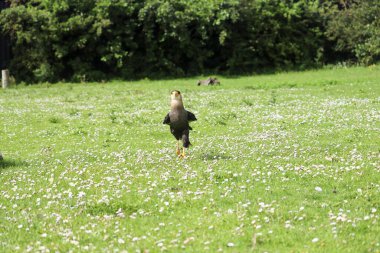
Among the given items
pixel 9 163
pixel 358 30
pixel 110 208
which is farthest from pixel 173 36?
pixel 110 208

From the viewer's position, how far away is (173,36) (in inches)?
1801

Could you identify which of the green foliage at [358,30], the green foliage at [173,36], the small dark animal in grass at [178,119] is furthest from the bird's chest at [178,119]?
the green foliage at [358,30]

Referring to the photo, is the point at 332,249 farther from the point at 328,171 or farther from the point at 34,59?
the point at 34,59

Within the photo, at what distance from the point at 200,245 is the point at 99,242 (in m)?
1.41

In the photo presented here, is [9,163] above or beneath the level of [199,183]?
beneath

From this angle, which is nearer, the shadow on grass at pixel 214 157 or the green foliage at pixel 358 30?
the shadow on grass at pixel 214 157

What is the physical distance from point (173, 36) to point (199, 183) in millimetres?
36280

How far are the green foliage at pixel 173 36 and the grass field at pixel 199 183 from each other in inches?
893

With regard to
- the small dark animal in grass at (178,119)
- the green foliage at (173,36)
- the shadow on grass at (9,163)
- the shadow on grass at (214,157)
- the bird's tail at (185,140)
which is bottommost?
the shadow on grass at (9,163)

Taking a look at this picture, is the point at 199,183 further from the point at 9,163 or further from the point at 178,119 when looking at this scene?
the point at 9,163

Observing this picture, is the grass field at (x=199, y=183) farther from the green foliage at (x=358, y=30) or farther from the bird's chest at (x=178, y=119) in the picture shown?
the green foliage at (x=358, y=30)

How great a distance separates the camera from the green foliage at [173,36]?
147ft

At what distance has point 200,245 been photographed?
24.2ft

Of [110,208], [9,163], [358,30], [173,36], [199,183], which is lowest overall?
[9,163]
